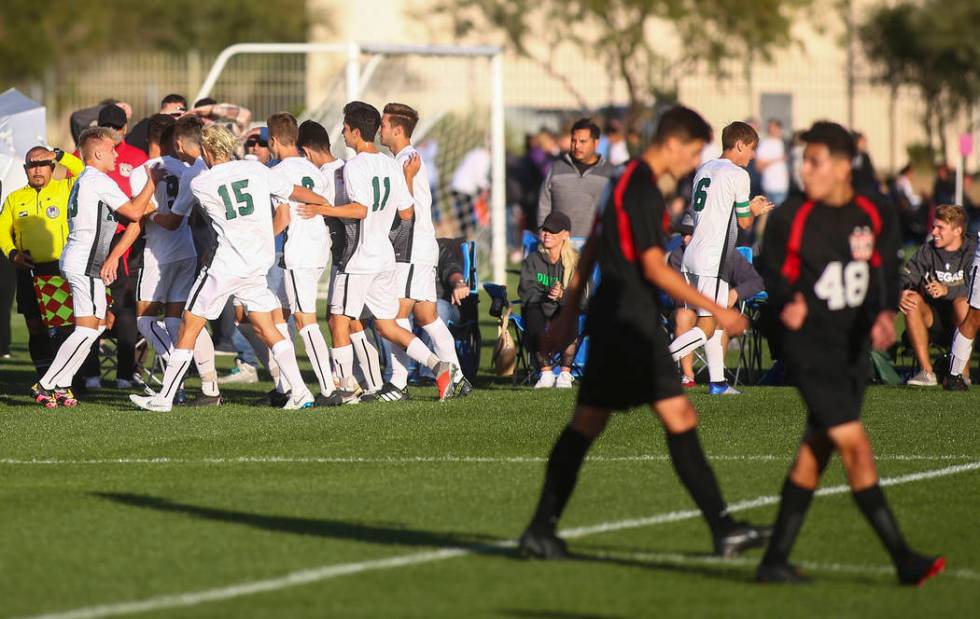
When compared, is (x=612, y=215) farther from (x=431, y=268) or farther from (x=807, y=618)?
(x=431, y=268)

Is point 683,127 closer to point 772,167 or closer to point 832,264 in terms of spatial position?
point 832,264

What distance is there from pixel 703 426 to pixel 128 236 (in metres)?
4.23

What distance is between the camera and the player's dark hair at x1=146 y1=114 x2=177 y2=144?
491 inches

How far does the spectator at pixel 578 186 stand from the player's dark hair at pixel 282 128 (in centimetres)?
331

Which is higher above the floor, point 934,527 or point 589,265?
point 589,265

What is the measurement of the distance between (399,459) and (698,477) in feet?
10.2

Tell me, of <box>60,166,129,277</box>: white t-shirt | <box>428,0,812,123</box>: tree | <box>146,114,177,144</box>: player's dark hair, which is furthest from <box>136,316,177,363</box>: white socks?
<box>428,0,812,123</box>: tree

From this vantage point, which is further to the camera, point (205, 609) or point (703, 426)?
point (703, 426)

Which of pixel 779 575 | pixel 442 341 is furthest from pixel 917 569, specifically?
pixel 442 341

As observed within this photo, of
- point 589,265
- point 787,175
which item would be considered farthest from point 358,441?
point 787,175

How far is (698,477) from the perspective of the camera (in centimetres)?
702

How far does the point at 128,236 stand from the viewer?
11922 millimetres

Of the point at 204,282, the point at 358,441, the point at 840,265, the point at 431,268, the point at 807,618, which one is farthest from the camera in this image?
the point at 431,268

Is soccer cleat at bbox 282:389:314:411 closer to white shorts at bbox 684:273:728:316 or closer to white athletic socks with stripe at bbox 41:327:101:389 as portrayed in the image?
white athletic socks with stripe at bbox 41:327:101:389
